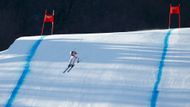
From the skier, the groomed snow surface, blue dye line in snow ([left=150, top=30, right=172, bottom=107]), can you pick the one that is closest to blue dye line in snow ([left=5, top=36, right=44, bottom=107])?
the groomed snow surface

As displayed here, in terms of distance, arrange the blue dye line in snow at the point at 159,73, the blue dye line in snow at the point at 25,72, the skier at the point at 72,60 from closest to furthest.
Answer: the blue dye line in snow at the point at 159,73 → the blue dye line in snow at the point at 25,72 → the skier at the point at 72,60

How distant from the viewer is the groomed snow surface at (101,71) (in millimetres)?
8508

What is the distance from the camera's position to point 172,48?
33.2 feet

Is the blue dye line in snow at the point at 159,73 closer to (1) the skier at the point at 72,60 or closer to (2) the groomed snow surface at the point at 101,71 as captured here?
(2) the groomed snow surface at the point at 101,71

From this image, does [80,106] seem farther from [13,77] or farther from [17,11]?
[17,11]

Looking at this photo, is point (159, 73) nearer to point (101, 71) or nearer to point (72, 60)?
point (101, 71)

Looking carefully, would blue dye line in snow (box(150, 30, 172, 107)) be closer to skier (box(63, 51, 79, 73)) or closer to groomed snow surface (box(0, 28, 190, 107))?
groomed snow surface (box(0, 28, 190, 107))

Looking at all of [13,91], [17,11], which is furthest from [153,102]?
[17,11]

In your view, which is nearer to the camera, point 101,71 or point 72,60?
point 101,71

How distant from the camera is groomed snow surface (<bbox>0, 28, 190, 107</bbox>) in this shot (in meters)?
8.51

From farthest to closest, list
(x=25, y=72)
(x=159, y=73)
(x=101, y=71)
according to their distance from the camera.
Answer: (x=25, y=72), (x=101, y=71), (x=159, y=73)

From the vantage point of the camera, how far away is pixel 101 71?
944 centimetres

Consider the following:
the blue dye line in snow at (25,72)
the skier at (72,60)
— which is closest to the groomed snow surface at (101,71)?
the blue dye line in snow at (25,72)

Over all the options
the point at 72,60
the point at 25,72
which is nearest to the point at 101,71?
the point at 72,60
